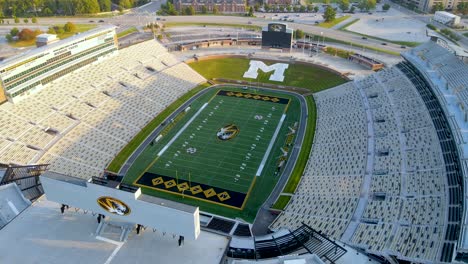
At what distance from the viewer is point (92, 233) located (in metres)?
33.0

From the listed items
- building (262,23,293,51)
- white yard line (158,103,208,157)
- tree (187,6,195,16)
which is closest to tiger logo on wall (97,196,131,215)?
white yard line (158,103,208,157)

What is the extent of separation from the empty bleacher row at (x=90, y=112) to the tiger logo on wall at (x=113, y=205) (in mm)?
17681

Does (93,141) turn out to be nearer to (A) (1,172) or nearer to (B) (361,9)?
(A) (1,172)

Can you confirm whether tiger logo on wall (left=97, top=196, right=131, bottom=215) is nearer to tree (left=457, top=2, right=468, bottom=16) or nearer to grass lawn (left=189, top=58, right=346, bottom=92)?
grass lawn (left=189, top=58, right=346, bottom=92)

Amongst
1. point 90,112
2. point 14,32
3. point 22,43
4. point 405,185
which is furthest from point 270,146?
point 14,32

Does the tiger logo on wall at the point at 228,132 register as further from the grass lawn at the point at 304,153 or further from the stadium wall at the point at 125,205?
the stadium wall at the point at 125,205

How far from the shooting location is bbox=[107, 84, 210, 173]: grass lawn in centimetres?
5203

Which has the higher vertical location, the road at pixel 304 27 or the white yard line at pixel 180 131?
the road at pixel 304 27

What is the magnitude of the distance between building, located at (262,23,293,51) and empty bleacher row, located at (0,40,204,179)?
22.6 m

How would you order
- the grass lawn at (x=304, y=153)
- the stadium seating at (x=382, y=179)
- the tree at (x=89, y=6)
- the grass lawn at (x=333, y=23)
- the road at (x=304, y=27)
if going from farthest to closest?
the tree at (x=89, y=6), the grass lawn at (x=333, y=23), the road at (x=304, y=27), the grass lawn at (x=304, y=153), the stadium seating at (x=382, y=179)

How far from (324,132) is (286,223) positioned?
76.6 ft

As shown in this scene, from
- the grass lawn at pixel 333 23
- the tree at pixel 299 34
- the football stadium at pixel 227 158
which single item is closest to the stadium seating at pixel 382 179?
the football stadium at pixel 227 158

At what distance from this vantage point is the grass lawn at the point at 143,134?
171 ft

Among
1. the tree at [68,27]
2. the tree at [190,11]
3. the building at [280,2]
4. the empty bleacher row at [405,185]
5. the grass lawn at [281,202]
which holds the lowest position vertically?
the grass lawn at [281,202]
